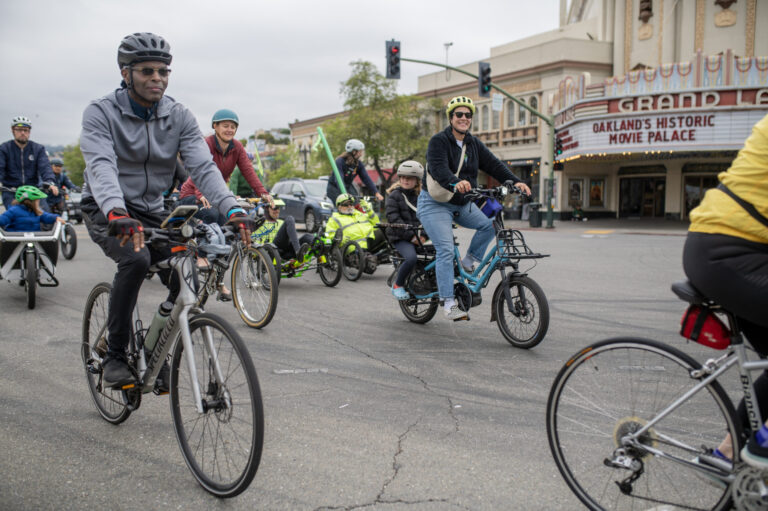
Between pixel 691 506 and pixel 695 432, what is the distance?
0.93ft

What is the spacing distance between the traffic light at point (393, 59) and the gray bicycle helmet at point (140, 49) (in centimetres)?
1897

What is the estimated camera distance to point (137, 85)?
134 inches

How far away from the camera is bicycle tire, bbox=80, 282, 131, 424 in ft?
12.2

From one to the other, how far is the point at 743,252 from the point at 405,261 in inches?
174

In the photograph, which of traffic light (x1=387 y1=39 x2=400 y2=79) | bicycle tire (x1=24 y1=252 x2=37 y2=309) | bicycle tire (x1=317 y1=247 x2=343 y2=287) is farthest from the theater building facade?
bicycle tire (x1=24 y1=252 x2=37 y2=309)

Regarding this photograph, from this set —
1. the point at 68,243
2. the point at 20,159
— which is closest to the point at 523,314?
the point at 20,159

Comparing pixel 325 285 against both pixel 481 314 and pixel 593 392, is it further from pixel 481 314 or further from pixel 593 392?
pixel 593 392

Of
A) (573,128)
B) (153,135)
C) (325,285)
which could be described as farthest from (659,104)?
(153,135)

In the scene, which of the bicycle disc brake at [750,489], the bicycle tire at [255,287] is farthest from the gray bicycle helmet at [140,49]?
the bicycle disc brake at [750,489]

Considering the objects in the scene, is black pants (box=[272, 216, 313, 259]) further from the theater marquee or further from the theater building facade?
the theater marquee

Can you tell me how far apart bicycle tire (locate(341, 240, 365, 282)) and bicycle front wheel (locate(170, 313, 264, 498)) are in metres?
6.58

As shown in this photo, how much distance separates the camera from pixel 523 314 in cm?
552

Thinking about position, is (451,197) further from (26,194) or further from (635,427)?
(26,194)

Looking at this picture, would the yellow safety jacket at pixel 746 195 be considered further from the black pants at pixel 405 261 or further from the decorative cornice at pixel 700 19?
the decorative cornice at pixel 700 19
